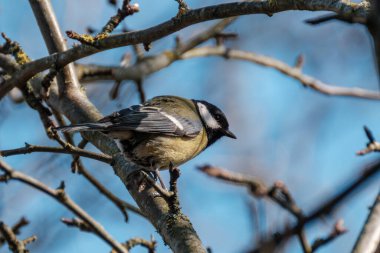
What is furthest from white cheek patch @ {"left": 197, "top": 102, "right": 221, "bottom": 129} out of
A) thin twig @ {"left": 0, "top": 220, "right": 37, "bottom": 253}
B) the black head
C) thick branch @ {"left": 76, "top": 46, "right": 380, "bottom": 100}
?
thin twig @ {"left": 0, "top": 220, "right": 37, "bottom": 253}

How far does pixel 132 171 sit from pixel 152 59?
156 centimetres

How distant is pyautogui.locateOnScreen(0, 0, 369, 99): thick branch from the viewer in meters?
1.93

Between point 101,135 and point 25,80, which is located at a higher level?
point 25,80

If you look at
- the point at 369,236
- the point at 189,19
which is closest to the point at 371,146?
the point at 369,236

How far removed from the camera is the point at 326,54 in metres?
7.34

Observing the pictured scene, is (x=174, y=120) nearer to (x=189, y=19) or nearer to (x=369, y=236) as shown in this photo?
(x=189, y=19)

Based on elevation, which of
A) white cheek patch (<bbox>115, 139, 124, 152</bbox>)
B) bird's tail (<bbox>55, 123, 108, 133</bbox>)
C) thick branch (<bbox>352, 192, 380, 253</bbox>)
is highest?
bird's tail (<bbox>55, 123, 108, 133</bbox>)

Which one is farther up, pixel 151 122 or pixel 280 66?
pixel 151 122

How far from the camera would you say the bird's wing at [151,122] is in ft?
10.2

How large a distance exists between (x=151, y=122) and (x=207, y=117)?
85cm

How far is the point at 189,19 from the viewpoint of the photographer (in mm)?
2262

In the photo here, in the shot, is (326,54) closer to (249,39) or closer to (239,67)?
(249,39)

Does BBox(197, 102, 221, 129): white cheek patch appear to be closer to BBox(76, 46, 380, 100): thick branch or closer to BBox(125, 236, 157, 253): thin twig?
BBox(76, 46, 380, 100): thick branch

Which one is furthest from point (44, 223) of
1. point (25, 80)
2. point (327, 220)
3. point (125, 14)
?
point (327, 220)
